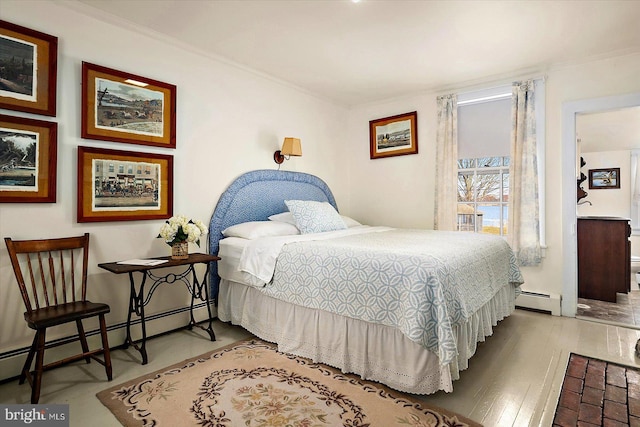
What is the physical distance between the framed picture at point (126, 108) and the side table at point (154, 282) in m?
1.02

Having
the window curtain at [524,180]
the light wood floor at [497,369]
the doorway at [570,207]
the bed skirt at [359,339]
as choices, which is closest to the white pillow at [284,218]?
the bed skirt at [359,339]

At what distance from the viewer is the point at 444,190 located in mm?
4293

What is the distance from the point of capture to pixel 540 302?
12.3ft

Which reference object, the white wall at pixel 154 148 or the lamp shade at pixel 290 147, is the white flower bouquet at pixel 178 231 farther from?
the lamp shade at pixel 290 147

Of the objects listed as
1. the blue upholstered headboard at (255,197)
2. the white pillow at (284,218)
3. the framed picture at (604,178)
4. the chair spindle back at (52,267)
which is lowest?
the chair spindle back at (52,267)

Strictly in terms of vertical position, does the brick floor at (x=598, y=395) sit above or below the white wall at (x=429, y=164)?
below

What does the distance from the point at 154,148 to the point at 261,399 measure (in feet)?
7.31

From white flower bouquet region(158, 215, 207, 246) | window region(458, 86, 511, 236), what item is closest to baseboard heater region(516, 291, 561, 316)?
window region(458, 86, 511, 236)

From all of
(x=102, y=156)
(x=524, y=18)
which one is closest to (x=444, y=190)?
(x=524, y=18)

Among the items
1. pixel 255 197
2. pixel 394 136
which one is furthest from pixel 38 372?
pixel 394 136

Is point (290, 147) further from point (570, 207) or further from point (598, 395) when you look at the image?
point (598, 395)

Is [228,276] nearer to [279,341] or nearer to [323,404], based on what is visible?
[279,341]

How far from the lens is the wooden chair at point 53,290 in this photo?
2.06m

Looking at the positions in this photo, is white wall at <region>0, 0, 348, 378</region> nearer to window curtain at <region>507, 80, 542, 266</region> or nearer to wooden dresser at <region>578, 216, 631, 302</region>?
window curtain at <region>507, 80, 542, 266</region>
